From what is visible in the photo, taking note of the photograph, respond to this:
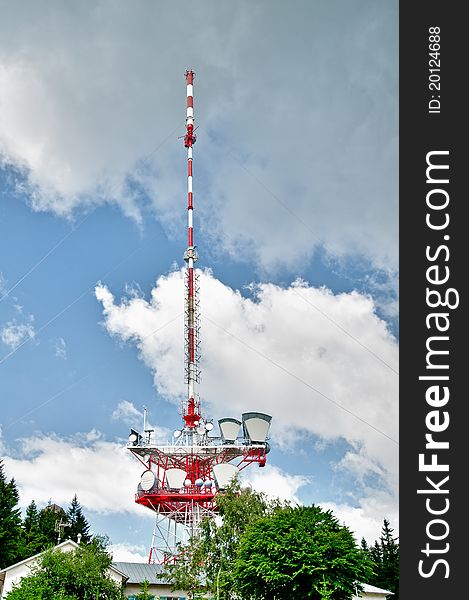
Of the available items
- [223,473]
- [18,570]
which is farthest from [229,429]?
[18,570]

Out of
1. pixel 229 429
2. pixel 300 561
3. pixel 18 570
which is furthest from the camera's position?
pixel 229 429

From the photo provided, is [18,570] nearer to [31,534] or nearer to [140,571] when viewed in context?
[140,571]

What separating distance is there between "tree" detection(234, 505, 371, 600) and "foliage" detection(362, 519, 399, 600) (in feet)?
84.8

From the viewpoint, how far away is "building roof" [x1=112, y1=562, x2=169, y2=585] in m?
54.3

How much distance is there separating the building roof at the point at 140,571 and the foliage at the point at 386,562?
1805 centimetres

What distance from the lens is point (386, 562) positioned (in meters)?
75.6

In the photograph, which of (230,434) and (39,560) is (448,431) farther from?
(230,434)

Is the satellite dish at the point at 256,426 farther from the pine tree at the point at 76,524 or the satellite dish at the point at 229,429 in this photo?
the pine tree at the point at 76,524

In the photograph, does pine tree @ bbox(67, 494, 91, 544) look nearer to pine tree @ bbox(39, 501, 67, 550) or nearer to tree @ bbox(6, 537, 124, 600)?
pine tree @ bbox(39, 501, 67, 550)

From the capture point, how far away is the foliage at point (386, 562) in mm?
69750

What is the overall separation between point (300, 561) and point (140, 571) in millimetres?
24090

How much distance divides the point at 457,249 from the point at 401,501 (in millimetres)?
5817

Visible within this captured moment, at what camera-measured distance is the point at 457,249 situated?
55.9ft

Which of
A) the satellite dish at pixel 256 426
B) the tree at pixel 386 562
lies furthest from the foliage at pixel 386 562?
the satellite dish at pixel 256 426
